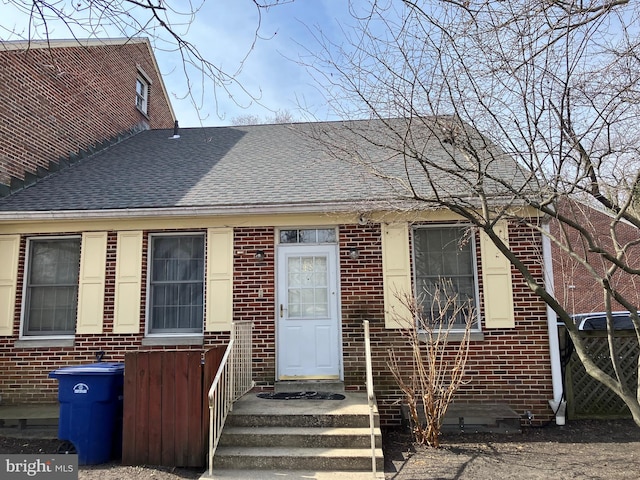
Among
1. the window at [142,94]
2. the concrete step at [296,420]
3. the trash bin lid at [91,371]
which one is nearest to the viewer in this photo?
the trash bin lid at [91,371]

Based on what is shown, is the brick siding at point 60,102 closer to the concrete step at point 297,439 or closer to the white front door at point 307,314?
→ the white front door at point 307,314

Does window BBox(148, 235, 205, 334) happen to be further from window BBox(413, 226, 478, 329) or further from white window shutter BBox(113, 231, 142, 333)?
window BBox(413, 226, 478, 329)

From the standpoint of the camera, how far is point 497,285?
701cm

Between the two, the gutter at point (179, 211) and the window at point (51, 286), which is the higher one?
the gutter at point (179, 211)

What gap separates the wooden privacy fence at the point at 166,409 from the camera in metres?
5.21

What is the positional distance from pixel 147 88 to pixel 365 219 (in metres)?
9.45

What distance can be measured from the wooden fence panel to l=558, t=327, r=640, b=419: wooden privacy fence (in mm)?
5552

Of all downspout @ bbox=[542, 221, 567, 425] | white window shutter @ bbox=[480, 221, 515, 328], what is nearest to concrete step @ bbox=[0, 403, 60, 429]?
white window shutter @ bbox=[480, 221, 515, 328]

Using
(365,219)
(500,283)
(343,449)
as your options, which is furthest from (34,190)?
(500,283)

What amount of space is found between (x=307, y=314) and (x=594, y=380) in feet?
14.8

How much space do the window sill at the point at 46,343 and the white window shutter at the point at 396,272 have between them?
492cm

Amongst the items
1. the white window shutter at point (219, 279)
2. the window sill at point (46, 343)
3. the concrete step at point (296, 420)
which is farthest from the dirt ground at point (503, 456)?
the white window shutter at point (219, 279)

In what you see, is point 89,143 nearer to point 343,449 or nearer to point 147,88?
point 147,88

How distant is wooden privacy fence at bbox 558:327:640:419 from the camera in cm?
719
